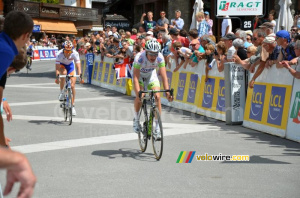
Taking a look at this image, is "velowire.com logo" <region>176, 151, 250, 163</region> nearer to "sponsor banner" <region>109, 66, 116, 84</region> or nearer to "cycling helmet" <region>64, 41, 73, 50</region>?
"cycling helmet" <region>64, 41, 73, 50</region>

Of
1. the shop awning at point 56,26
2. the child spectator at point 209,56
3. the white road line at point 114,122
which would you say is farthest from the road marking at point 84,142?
the shop awning at point 56,26

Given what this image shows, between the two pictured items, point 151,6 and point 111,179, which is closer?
point 111,179

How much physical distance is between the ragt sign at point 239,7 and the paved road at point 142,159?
412 centimetres

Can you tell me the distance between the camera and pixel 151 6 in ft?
114

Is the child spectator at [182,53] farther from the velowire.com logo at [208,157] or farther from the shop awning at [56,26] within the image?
the shop awning at [56,26]

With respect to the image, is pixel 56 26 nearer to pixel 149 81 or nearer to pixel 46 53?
pixel 46 53

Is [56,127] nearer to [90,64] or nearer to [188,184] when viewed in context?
[188,184]

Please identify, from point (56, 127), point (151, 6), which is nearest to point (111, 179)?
point (56, 127)

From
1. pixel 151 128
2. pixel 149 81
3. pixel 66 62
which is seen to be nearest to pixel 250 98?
pixel 149 81

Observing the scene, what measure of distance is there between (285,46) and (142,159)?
399cm

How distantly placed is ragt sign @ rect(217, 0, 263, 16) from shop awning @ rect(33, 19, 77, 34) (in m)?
59.8

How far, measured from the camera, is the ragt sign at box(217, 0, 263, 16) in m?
16.4

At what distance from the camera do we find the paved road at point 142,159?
20.9 ft

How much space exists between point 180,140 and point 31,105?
7.20m
